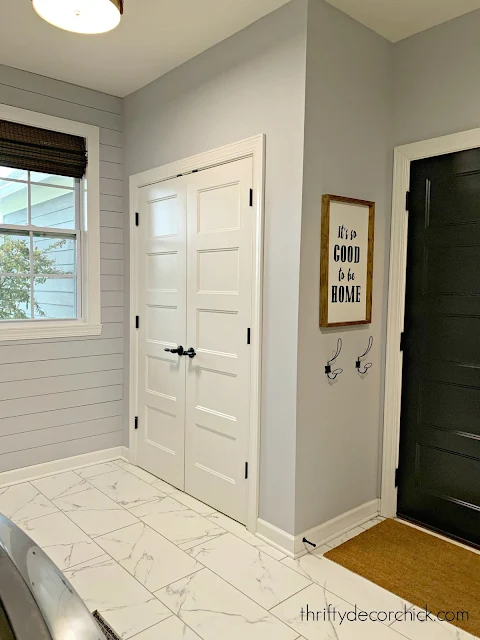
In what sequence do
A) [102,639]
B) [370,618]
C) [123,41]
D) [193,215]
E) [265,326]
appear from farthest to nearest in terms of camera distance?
[193,215]
[123,41]
[265,326]
[370,618]
[102,639]

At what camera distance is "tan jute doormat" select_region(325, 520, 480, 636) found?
2238 millimetres

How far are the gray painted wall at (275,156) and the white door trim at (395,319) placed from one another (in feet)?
2.48

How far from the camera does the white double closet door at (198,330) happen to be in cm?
290

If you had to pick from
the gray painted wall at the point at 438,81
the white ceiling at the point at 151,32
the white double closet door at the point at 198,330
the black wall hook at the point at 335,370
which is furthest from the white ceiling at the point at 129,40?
the black wall hook at the point at 335,370

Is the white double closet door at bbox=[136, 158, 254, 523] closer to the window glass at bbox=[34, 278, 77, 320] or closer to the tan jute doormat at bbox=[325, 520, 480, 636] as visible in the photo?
the window glass at bbox=[34, 278, 77, 320]

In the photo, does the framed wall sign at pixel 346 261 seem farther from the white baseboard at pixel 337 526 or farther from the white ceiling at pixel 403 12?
the white baseboard at pixel 337 526

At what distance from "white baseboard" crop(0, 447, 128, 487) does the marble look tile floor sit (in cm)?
14

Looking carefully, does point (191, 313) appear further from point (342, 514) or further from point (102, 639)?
point (102, 639)

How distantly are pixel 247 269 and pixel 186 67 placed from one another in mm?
1435

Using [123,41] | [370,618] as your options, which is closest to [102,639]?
[370,618]

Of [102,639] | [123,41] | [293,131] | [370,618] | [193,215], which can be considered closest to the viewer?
[102,639]

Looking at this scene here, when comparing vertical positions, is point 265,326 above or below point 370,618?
above

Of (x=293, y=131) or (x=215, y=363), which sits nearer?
(x=293, y=131)

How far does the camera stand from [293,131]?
→ 2543 mm
